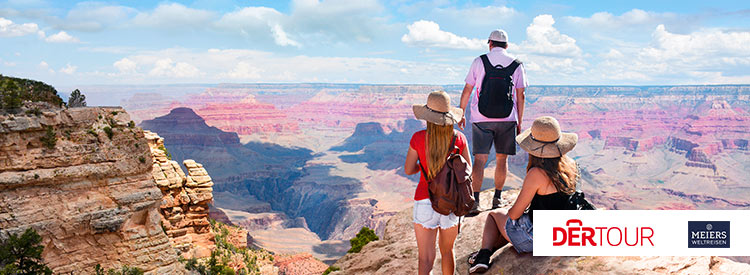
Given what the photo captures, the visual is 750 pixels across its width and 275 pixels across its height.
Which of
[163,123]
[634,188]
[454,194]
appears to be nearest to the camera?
[454,194]

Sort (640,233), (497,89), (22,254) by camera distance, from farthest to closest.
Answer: (22,254)
(497,89)
(640,233)

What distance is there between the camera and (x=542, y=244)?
452cm

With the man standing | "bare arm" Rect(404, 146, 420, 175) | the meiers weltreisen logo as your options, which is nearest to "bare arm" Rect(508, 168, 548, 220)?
"bare arm" Rect(404, 146, 420, 175)

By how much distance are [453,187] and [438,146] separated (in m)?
0.46

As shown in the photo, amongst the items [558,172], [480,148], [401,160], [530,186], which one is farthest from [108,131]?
[401,160]

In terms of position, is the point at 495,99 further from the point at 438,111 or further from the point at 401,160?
the point at 401,160

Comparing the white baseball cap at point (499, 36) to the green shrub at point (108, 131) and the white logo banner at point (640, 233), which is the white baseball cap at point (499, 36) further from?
the green shrub at point (108, 131)

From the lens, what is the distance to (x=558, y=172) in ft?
13.9

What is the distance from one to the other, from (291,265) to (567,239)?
3112 centimetres

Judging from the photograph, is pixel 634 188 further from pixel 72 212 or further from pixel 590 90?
pixel 72 212

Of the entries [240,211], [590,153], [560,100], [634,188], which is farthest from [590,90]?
[240,211]

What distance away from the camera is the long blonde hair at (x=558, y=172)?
4.23m

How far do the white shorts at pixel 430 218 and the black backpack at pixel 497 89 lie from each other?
2240 millimetres

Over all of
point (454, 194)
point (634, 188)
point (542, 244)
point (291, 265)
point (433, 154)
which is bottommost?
point (634, 188)
